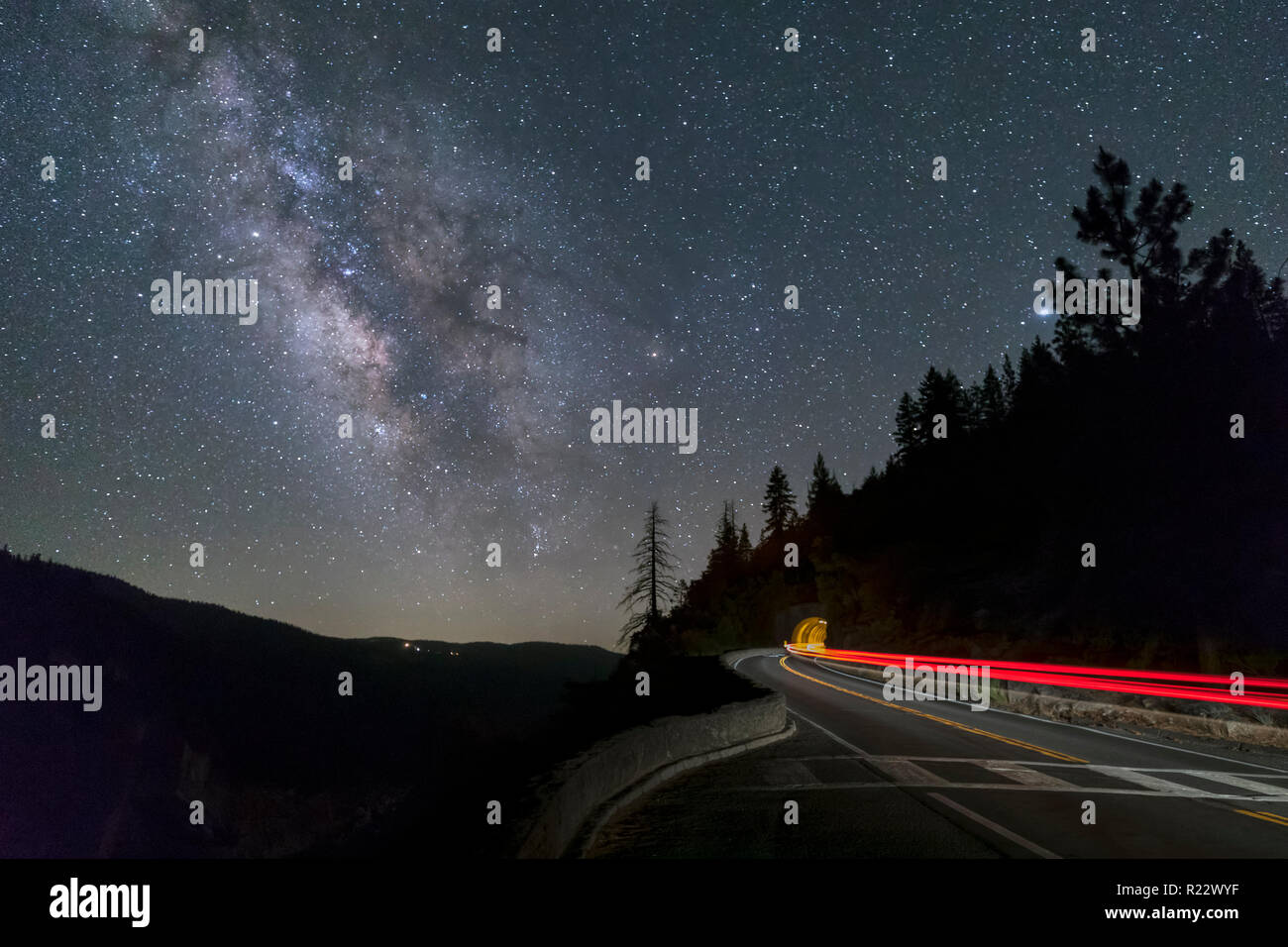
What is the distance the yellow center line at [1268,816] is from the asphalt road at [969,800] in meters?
0.02

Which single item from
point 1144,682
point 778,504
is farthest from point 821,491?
point 1144,682

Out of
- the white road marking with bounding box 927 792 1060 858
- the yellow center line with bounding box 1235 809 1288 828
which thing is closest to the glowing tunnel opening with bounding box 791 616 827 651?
the yellow center line with bounding box 1235 809 1288 828

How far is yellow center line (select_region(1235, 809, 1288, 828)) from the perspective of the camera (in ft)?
25.8

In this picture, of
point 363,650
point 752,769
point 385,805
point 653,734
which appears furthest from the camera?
point 363,650

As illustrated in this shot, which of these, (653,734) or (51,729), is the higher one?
(653,734)

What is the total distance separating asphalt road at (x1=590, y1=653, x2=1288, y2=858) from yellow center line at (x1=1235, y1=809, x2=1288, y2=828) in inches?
0.8

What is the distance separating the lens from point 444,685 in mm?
190625

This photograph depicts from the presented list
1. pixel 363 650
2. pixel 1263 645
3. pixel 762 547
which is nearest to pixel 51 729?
pixel 363 650

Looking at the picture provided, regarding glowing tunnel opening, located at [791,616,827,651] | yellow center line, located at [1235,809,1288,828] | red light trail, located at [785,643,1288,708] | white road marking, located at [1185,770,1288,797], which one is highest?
yellow center line, located at [1235,809,1288,828]

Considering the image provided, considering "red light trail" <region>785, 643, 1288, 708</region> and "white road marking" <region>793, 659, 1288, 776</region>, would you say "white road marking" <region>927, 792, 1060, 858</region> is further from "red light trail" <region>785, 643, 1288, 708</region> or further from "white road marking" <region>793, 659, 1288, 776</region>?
"red light trail" <region>785, 643, 1288, 708</region>

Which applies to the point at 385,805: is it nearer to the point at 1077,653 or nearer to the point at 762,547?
the point at 762,547

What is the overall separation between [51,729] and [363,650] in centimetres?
8106
